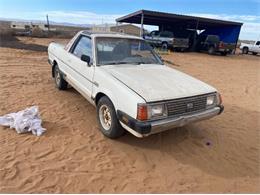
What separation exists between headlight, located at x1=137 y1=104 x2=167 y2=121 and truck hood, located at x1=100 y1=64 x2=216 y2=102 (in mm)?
97

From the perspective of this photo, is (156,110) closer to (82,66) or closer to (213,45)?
(82,66)

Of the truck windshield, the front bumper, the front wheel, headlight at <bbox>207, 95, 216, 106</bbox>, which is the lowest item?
the front wheel

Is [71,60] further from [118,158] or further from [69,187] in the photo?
[69,187]

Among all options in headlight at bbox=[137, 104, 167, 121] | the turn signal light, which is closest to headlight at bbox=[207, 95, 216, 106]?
headlight at bbox=[137, 104, 167, 121]

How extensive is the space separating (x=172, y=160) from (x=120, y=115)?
103 cm

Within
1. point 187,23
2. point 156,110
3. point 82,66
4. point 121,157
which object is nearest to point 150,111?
point 156,110

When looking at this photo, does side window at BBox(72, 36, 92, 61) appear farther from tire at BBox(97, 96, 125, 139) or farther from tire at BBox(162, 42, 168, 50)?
tire at BBox(162, 42, 168, 50)

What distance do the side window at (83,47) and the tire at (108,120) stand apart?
3.54 ft

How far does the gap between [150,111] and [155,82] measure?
68cm

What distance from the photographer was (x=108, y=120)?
3.90 meters

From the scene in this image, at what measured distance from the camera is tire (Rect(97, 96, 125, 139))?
363cm

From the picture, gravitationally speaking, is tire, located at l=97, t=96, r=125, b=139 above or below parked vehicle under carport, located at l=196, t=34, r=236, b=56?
above

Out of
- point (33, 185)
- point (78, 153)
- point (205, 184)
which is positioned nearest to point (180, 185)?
point (205, 184)

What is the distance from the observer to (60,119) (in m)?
4.43
